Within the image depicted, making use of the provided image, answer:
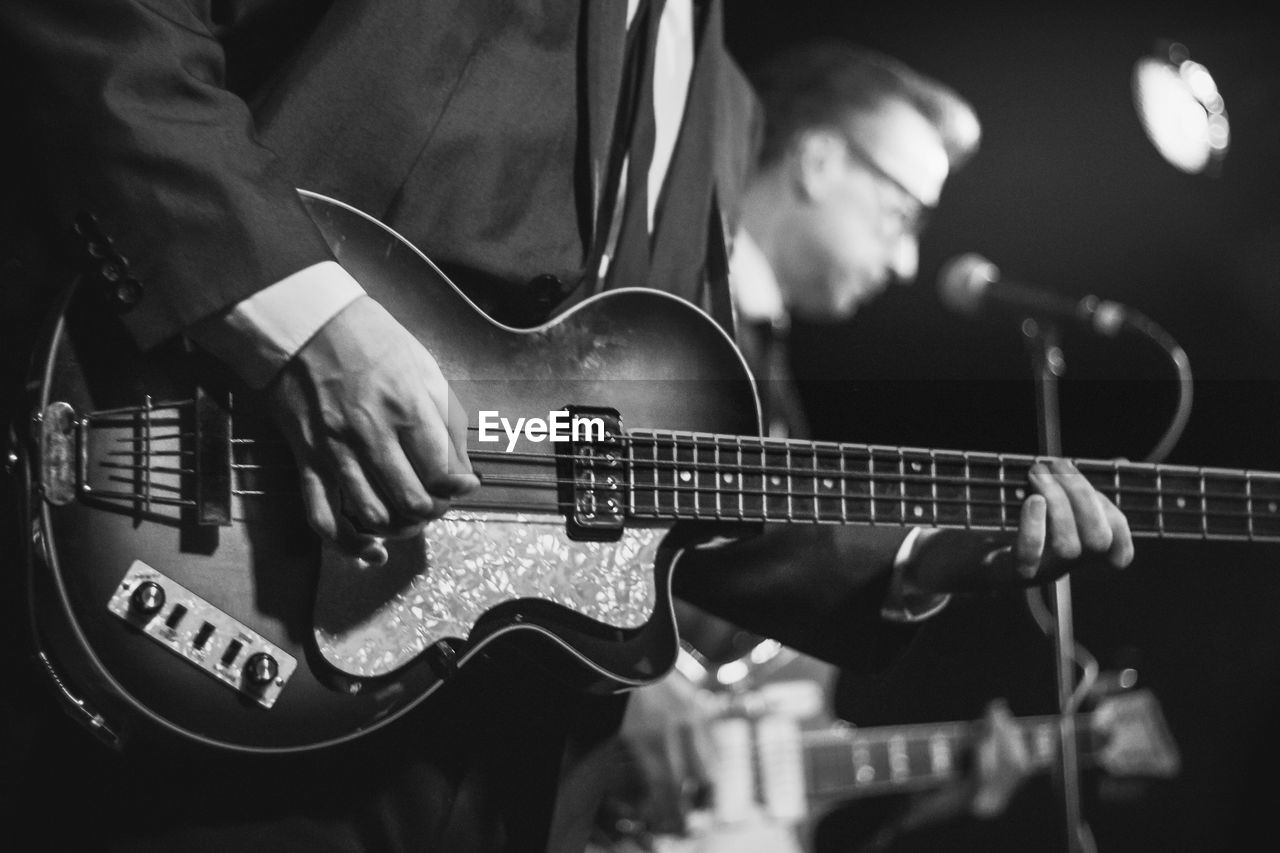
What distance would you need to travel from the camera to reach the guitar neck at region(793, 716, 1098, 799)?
8.99 ft

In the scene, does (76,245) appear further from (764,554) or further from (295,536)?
(764,554)

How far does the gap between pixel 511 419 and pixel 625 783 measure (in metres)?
1.40

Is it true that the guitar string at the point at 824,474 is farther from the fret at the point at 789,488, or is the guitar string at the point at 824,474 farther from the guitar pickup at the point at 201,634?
the guitar pickup at the point at 201,634

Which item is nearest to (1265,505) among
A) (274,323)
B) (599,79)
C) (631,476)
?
(631,476)

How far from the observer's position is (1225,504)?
140cm

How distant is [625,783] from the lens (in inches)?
86.7

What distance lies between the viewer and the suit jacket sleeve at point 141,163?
2.71 ft

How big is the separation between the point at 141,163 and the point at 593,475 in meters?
0.45

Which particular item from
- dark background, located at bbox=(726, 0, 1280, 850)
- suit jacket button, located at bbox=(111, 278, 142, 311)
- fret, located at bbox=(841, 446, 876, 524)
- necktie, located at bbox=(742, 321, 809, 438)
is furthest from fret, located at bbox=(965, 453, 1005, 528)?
Answer: dark background, located at bbox=(726, 0, 1280, 850)

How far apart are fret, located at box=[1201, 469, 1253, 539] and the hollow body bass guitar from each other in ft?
1.37

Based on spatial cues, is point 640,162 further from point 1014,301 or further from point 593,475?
point 1014,301

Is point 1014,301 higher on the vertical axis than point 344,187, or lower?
lower

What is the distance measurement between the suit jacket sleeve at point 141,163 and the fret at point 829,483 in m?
0.56

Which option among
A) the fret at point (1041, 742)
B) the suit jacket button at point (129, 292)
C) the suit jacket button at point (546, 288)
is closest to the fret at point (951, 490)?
the suit jacket button at point (546, 288)
